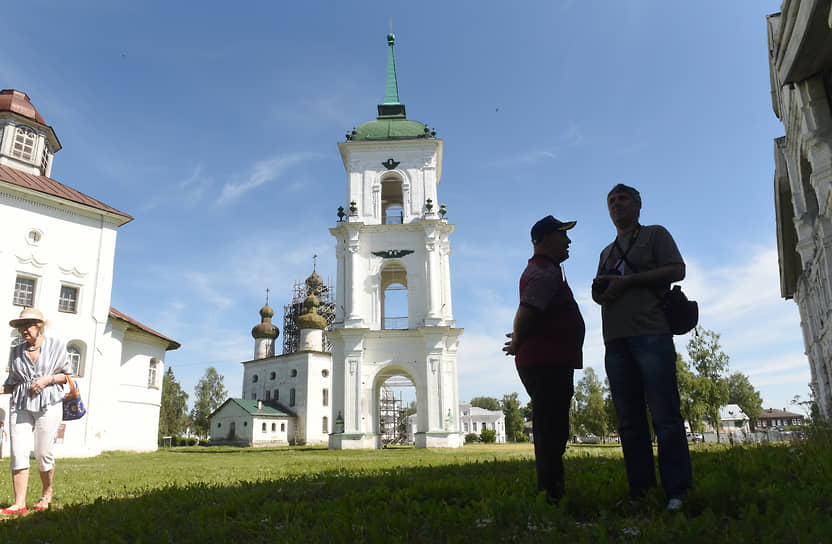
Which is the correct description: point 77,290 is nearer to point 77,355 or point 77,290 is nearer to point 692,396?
point 77,355

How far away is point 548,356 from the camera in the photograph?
365 cm

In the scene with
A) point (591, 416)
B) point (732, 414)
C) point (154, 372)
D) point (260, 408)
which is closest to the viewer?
point (154, 372)

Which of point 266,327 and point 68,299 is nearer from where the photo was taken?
point 68,299

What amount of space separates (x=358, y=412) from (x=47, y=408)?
21.4 meters

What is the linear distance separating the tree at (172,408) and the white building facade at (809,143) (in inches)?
2432

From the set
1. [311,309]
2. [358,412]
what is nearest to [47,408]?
[358,412]

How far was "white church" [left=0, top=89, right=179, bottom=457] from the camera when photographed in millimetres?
22438

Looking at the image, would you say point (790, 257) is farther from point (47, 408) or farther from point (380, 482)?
point (47, 408)

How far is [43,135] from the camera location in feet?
98.6

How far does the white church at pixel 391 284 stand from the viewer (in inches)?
1023

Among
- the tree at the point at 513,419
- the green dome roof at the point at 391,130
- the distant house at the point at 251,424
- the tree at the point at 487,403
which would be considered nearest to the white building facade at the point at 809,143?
the green dome roof at the point at 391,130

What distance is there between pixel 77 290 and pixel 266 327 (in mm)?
43147

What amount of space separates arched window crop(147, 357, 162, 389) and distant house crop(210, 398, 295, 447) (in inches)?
1015

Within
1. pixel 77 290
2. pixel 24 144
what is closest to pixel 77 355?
pixel 77 290
